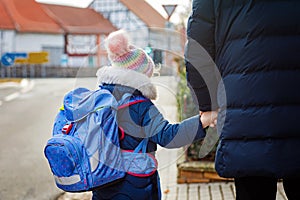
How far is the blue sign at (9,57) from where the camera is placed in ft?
111

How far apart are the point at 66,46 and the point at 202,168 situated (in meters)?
36.1

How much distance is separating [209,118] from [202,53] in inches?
13.6

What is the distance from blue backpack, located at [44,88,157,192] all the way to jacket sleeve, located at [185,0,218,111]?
1.52 ft

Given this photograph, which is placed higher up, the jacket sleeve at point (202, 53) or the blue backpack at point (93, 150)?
the jacket sleeve at point (202, 53)

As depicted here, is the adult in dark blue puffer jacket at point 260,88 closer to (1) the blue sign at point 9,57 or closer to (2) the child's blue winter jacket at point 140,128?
(2) the child's blue winter jacket at point 140,128

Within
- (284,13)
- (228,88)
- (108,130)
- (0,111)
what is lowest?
(0,111)

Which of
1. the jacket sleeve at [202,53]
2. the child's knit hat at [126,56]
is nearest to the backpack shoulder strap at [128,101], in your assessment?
the child's knit hat at [126,56]

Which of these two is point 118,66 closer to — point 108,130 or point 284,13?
point 108,130

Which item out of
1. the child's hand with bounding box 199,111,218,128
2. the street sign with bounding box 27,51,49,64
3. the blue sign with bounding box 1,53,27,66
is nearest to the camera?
the child's hand with bounding box 199,111,218,128

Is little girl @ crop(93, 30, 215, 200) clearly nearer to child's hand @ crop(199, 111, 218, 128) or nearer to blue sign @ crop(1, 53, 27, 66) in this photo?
child's hand @ crop(199, 111, 218, 128)

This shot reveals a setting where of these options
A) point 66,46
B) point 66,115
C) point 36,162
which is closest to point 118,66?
point 66,115

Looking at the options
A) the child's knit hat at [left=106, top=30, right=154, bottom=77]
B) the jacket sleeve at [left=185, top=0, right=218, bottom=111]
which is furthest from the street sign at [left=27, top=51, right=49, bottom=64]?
the jacket sleeve at [left=185, top=0, right=218, bottom=111]

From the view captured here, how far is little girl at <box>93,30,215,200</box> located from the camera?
8.49 ft

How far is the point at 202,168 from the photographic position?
568 centimetres
